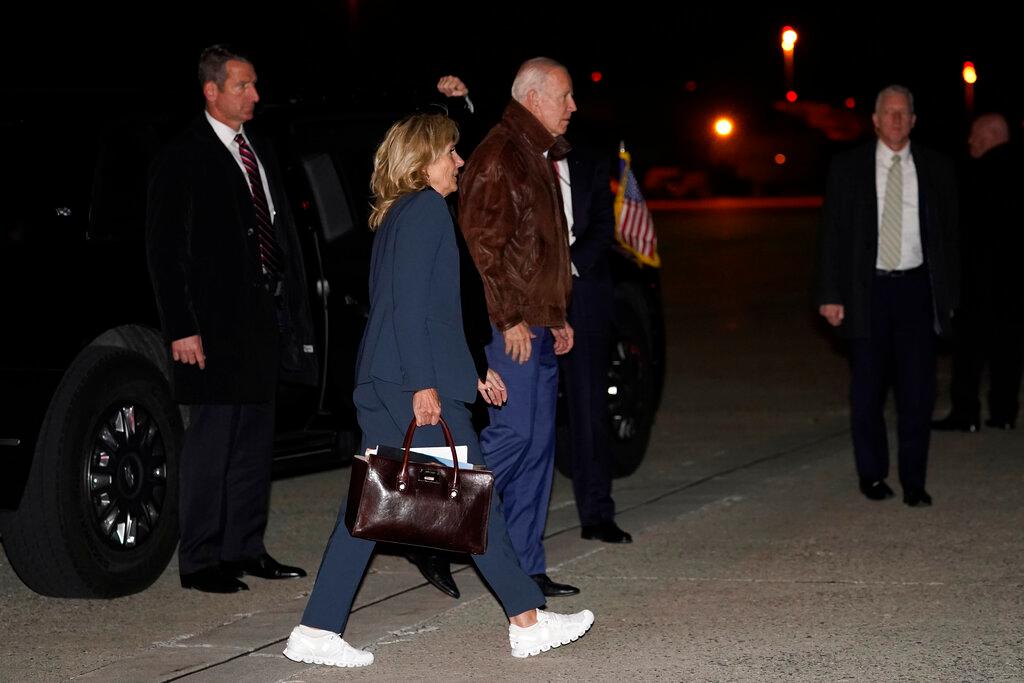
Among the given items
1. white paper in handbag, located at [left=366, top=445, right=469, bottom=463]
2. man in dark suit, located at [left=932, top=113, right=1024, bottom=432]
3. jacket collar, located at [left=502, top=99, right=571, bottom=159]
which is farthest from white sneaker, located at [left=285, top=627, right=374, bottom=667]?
man in dark suit, located at [left=932, top=113, right=1024, bottom=432]

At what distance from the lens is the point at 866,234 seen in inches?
311

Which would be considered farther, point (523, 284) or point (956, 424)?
point (956, 424)

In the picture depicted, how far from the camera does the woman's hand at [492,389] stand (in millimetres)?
5570

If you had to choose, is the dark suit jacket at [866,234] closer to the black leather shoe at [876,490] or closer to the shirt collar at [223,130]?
the black leather shoe at [876,490]

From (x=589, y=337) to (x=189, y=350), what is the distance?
5.46 ft

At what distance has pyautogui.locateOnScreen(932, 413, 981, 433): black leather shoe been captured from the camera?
401 inches

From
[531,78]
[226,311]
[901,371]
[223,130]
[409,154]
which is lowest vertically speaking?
[901,371]

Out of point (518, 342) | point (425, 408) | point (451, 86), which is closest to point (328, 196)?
point (451, 86)

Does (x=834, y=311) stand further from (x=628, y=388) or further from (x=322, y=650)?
(x=322, y=650)

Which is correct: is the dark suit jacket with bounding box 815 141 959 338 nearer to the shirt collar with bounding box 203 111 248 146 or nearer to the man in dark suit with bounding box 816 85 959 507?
the man in dark suit with bounding box 816 85 959 507

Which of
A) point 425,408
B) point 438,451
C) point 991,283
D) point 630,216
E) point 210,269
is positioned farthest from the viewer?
point 991,283

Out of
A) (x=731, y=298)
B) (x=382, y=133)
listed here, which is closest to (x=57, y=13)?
(x=731, y=298)

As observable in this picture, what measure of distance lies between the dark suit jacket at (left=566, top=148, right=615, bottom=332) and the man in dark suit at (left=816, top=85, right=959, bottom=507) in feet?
4.75

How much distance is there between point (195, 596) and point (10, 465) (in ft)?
3.15
